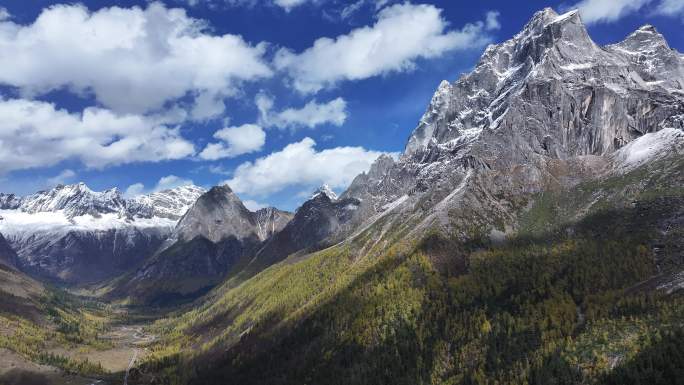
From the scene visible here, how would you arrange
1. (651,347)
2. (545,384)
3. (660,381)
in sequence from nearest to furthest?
(660,381)
(651,347)
(545,384)

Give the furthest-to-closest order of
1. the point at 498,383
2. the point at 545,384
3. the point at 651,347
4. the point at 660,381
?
1. the point at 498,383
2. the point at 545,384
3. the point at 651,347
4. the point at 660,381

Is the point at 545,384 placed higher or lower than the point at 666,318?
lower

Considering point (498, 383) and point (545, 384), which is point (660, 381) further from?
point (498, 383)

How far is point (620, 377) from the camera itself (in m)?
168

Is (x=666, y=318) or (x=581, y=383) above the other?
(x=666, y=318)

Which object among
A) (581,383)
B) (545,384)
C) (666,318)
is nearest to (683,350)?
(666,318)

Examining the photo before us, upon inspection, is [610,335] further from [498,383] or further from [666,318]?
[498,383]

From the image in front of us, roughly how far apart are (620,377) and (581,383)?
12.8 m

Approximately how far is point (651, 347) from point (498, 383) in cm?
5503

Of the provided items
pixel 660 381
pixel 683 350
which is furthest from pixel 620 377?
pixel 683 350

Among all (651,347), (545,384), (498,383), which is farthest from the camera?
(498,383)

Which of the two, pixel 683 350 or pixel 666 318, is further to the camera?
pixel 666 318

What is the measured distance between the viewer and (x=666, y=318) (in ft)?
613

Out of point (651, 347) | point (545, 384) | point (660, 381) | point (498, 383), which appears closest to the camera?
point (660, 381)
